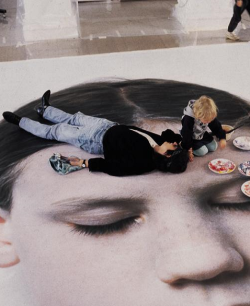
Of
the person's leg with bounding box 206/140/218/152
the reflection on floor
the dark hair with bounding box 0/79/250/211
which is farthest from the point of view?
the reflection on floor

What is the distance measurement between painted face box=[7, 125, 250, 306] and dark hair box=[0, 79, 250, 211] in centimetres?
24

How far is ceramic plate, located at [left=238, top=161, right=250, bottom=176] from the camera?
2961 mm

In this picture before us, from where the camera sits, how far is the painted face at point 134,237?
2.28 metres

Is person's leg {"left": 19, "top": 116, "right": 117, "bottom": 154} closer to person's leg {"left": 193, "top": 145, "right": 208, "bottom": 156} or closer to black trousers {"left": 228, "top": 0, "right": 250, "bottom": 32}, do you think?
person's leg {"left": 193, "top": 145, "right": 208, "bottom": 156}

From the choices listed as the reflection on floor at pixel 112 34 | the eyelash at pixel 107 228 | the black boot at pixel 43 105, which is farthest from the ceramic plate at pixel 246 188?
the reflection on floor at pixel 112 34

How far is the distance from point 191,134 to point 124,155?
485 mm

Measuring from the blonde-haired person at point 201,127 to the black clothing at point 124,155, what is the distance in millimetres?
285

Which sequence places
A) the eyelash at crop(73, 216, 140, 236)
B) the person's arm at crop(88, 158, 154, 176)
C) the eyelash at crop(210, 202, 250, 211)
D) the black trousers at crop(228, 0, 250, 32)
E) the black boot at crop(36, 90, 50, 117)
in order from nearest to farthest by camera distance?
the eyelash at crop(73, 216, 140, 236), the eyelash at crop(210, 202, 250, 211), the person's arm at crop(88, 158, 154, 176), the black boot at crop(36, 90, 50, 117), the black trousers at crop(228, 0, 250, 32)

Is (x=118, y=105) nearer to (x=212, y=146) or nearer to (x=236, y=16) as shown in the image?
(x=212, y=146)

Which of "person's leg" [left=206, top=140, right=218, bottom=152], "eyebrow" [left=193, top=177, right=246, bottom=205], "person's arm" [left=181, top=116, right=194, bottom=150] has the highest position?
"person's arm" [left=181, top=116, right=194, bottom=150]

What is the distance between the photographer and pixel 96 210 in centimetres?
276

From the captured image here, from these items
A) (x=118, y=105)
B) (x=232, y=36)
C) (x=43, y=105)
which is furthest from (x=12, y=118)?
(x=232, y=36)

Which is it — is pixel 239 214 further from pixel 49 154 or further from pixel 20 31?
pixel 20 31

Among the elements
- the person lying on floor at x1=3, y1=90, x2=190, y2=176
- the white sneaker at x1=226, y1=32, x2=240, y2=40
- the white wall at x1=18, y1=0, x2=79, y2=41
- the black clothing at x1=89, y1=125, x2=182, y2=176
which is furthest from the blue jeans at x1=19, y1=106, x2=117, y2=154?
the white sneaker at x1=226, y1=32, x2=240, y2=40
